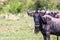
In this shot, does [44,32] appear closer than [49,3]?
Yes

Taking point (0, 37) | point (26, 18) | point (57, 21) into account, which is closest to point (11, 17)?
point (26, 18)

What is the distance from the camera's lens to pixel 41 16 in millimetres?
11102

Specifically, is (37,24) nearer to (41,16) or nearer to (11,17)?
(41,16)

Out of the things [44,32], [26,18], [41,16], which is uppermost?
[41,16]

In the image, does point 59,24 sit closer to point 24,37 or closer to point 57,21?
point 57,21

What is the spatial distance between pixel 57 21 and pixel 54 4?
64.2ft

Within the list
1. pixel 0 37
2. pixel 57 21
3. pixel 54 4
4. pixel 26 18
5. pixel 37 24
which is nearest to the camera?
pixel 37 24

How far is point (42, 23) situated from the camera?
11.3m

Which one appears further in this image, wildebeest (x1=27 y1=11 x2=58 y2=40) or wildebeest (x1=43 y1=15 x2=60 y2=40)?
wildebeest (x1=43 y1=15 x2=60 y2=40)

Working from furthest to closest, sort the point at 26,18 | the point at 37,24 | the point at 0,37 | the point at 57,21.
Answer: the point at 26,18, the point at 0,37, the point at 57,21, the point at 37,24

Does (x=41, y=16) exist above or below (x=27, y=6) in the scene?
above

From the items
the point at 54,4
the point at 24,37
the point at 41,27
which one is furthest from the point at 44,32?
the point at 54,4

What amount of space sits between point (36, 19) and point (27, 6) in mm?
20953

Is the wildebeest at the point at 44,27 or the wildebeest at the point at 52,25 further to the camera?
the wildebeest at the point at 52,25
